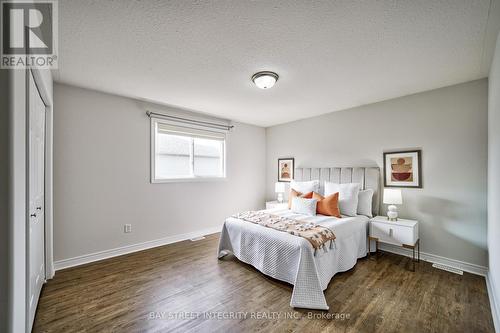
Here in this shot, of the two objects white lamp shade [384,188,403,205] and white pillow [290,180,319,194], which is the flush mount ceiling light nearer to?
white pillow [290,180,319,194]

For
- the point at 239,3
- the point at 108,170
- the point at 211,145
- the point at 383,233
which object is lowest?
the point at 383,233

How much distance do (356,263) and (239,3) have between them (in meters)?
3.28

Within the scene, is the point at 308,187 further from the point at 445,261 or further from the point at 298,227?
the point at 445,261

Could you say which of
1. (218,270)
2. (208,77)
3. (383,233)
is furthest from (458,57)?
(218,270)

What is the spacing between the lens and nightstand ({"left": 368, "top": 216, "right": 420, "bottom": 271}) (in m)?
2.81

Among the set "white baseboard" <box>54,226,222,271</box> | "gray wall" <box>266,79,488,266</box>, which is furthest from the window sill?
"gray wall" <box>266,79,488,266</box>

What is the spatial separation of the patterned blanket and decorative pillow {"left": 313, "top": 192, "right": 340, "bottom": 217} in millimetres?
604

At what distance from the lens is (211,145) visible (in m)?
4.49

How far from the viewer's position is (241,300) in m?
2.14

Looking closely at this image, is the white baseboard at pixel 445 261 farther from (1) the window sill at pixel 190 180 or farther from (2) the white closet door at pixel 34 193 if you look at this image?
(2) the white closet door at pixel 34 193

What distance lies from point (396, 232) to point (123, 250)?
3963 millimetres

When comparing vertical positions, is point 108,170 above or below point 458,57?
below

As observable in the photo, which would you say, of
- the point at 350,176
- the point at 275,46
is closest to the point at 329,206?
the point at 350,176

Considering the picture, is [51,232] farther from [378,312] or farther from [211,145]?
[378,312]
